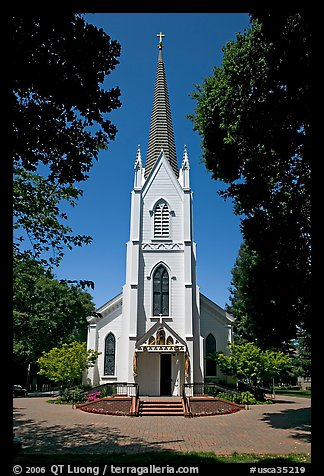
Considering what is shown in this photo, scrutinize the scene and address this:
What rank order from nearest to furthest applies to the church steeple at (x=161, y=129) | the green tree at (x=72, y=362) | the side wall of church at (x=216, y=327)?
1. the green tree at (x=72, y=362)
2. the side wall of church at (x=216, y=327)
3. the church steeple at (x=161, y=129)

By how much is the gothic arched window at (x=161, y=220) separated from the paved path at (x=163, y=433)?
13.6 meters


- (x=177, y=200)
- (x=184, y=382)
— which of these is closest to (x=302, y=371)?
(x=184, y=382)

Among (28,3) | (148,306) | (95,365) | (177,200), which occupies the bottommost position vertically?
(95,365)

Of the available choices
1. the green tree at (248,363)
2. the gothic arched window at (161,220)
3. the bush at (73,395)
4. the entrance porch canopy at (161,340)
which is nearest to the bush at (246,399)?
the green tree at (248,363)

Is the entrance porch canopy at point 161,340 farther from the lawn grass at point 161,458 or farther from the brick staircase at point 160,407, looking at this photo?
the lawn grass at point 161,458

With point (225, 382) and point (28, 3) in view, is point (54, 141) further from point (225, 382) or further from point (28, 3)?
point (225, 382)

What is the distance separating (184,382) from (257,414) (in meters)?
6.05

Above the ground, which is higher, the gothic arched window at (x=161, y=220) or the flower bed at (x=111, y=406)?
the gothic arched window at (x=161, y=220)

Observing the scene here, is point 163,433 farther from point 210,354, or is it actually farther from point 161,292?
point 210,354

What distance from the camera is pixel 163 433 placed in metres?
14.1

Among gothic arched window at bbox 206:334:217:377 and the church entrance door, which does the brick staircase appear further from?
gothic arched window at bbox 206:334:217:377

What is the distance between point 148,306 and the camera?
27188 millimetres

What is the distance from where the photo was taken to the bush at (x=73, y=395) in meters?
25.7

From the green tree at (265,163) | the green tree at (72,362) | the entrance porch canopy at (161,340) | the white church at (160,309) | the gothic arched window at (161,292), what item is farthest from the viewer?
the gothic arched window at (161,292)
